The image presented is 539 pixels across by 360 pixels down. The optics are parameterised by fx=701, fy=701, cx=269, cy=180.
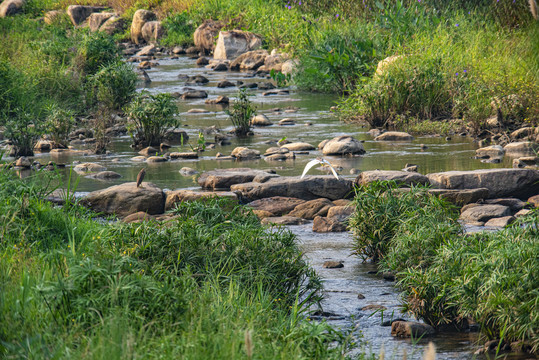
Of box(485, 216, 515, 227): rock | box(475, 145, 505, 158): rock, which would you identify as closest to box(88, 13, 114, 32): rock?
box(475, 145, 505, 158): rock

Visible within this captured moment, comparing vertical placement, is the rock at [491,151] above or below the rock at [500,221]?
above

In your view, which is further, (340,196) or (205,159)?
(205,159)

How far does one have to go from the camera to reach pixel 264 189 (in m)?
7.84

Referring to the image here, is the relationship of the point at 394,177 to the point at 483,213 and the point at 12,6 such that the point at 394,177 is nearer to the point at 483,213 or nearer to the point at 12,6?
the point at 483,213

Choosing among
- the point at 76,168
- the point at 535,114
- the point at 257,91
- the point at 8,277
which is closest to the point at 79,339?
Answer: the point at 8,277

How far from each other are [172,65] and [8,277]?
19079 mm

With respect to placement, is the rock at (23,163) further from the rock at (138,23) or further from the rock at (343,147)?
the rock at (138,23)

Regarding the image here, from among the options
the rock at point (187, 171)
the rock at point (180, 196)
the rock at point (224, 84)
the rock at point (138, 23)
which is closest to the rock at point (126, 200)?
the rock at point (180, 196)

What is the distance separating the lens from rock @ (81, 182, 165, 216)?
7281 mm

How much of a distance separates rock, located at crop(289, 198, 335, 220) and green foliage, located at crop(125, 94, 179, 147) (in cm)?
409

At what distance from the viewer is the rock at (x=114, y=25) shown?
31297 mm

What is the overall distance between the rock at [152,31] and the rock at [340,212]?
2288 centimetres

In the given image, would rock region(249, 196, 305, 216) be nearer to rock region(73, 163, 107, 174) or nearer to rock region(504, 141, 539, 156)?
rock region(73, 163, 107, 174)

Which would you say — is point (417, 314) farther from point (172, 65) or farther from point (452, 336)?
point (172, 65)
